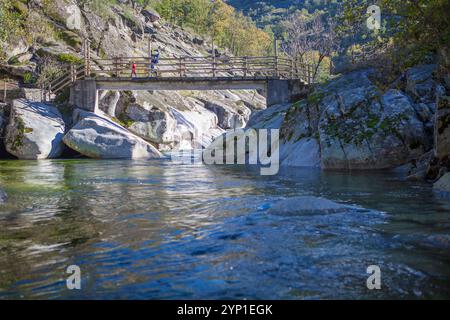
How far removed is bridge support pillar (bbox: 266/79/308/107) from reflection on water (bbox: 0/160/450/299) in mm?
18486


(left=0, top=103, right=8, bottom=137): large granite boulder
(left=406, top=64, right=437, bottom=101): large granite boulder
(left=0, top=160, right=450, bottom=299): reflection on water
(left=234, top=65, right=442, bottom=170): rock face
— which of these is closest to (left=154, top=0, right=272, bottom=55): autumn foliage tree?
(left=0, top=103, right=8, bottom=137): large granite boulder

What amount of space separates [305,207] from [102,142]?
21537 millimetres

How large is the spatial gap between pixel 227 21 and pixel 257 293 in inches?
4099

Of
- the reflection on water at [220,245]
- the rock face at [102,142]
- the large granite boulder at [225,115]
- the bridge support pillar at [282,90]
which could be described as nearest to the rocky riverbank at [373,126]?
the reflection on water at [220,245]

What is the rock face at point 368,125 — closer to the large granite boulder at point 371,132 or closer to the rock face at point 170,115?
the large granite boulder at point 371,132

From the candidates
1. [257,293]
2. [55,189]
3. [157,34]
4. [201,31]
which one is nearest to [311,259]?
[257,293]

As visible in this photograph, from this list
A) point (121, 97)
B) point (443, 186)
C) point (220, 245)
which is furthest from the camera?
point (121, 97)

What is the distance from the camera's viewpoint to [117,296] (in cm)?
444

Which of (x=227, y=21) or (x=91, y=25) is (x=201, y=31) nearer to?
(x=227, y=21)

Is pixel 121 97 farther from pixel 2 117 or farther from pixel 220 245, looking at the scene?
pixel 220 245

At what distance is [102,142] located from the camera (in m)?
28.0

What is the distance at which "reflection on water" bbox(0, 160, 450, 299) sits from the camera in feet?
15.3

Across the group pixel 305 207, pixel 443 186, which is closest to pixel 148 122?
pixel 443 186

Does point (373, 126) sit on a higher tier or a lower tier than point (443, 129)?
higher
